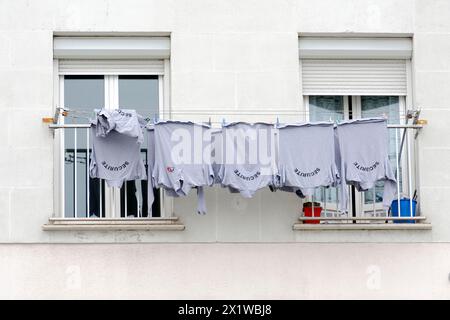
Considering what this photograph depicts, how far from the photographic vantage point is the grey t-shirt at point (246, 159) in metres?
13.7

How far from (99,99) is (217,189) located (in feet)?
5.85

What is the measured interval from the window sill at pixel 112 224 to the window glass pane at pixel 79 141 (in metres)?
0.30

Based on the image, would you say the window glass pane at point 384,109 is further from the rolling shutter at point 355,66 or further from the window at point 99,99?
the window at point 99,99

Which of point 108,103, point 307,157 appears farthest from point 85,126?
point 307,157

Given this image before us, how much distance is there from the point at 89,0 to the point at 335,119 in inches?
126

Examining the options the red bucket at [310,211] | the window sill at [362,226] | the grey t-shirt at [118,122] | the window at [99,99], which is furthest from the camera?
the window at [99,99]

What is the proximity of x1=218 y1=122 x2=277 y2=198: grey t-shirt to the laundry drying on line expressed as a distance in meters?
0.01

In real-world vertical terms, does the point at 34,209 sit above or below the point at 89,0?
below

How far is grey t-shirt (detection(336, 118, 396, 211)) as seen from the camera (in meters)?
13.8

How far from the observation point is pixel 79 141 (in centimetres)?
1449

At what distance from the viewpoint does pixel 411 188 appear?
14.6m

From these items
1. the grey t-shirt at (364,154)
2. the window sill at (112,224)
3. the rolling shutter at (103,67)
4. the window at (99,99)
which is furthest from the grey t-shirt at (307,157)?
the rolling shutter at (103,67)

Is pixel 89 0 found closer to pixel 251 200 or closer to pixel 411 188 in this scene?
pixel 251 200

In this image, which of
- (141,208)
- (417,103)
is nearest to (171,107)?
(141,208)
